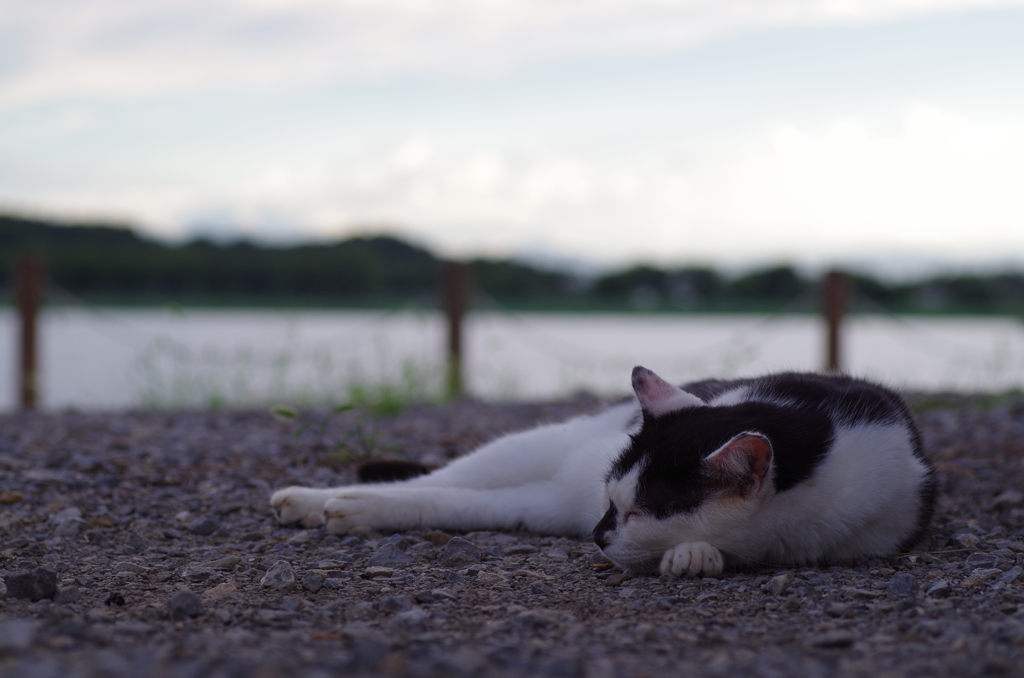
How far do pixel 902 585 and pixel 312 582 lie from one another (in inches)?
58.8

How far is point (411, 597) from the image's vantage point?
200cm

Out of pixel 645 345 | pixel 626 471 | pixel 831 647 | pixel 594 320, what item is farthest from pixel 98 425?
pixel 594 320

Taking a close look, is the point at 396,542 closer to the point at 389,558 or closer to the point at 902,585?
the point at 389,558

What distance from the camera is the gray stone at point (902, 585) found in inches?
79.8

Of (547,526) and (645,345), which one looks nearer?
(547,526)

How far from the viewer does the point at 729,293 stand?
398 inches

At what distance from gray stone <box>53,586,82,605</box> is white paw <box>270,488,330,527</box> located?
85 cm

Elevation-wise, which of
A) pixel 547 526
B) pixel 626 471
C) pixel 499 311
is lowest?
pixel 547 526

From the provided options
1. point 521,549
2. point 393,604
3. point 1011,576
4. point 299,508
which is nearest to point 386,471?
point 299,508

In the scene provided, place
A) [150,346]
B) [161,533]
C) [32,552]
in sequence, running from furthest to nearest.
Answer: [150,346], [161,533], [32,552]

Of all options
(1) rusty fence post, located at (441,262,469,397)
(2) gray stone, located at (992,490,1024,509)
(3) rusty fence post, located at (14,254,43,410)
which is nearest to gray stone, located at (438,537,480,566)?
(2) gray stone, located at (992,490,1024,509)

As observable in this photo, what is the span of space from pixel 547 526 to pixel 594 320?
7316 mm

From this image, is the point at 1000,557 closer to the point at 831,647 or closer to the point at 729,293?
the point at 831,647

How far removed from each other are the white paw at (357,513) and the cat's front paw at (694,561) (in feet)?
3.26
